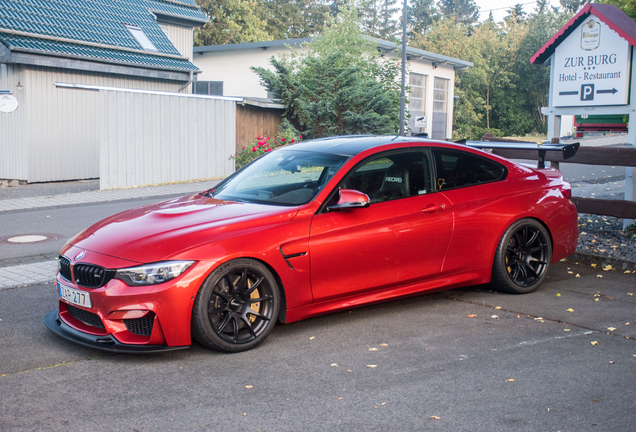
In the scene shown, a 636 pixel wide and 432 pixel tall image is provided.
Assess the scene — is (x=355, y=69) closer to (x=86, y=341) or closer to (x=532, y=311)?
(x=532, y=311)

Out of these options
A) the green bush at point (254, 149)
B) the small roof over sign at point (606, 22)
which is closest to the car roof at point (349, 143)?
the small roof over sign at point (606, 22)

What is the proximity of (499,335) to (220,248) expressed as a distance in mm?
2281

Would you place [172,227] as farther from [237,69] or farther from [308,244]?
[237,69]

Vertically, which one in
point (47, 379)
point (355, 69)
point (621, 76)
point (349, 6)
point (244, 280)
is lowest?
point (47, 379)

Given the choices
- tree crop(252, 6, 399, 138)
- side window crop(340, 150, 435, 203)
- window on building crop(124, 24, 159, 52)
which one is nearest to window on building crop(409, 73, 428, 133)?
tree crop(252, 6, 399, 138)

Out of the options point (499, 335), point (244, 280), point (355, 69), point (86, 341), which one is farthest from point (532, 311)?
point (355, 69)

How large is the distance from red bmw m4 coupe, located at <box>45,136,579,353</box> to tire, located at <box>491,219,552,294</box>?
13 millimetres

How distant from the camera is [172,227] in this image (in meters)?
4.93

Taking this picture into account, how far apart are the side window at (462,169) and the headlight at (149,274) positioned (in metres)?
2.61

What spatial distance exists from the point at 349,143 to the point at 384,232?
98 centimetres

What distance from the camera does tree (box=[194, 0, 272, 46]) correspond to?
54562 millimetres

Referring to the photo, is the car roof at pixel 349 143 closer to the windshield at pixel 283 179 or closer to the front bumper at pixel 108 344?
the windshield at pixel 283 179

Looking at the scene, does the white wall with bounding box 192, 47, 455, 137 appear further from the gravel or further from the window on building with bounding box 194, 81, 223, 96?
the gravel

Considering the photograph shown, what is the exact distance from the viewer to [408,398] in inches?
159
